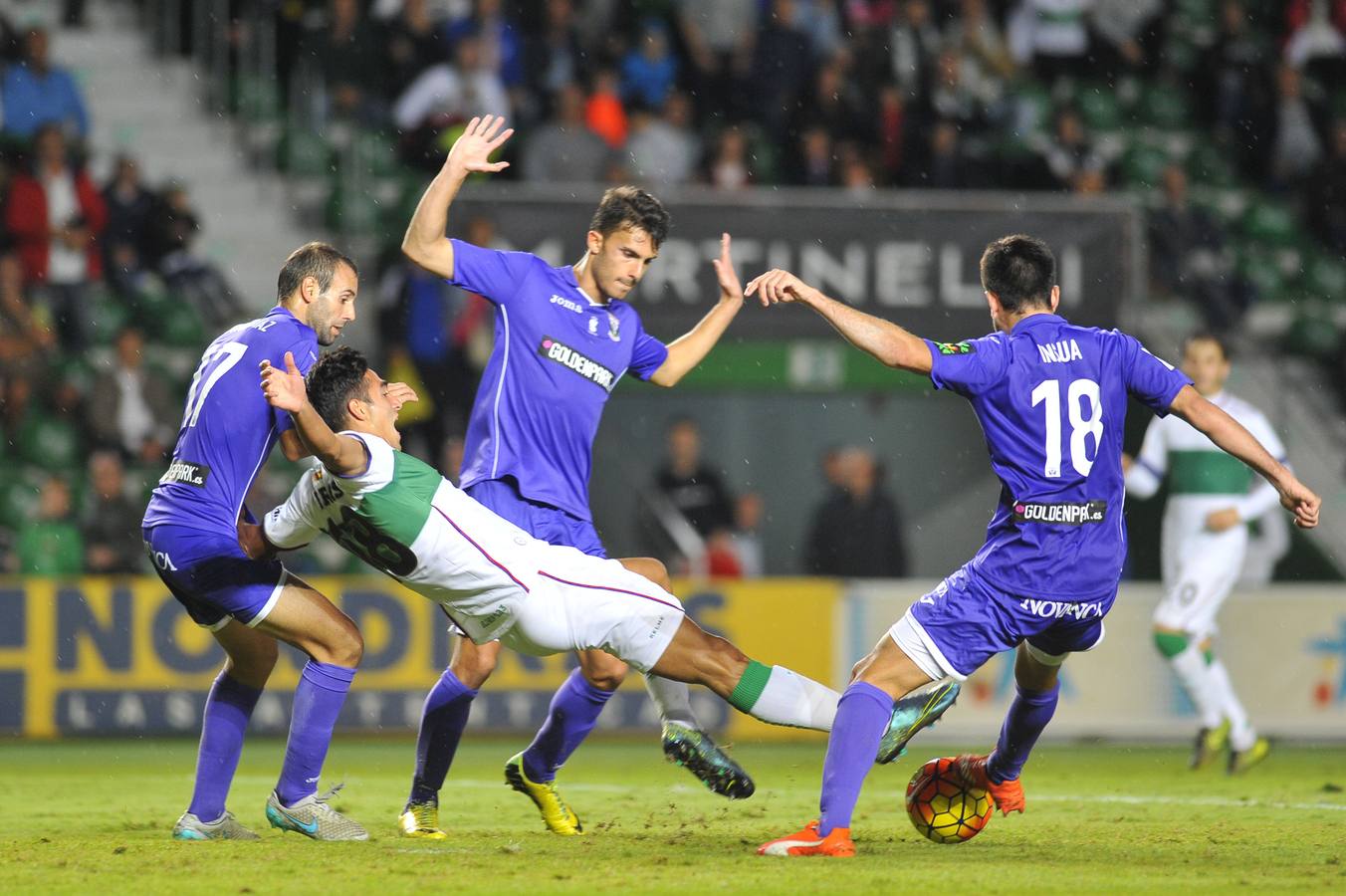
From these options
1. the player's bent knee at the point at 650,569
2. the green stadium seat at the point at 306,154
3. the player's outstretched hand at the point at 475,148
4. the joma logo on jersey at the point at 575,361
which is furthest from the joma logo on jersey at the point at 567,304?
the green stadium seat at the point at 306,154

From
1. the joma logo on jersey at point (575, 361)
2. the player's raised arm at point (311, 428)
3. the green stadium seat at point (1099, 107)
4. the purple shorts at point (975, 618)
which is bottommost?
the purple shorts at point (975, 618)

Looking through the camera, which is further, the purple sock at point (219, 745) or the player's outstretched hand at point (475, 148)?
the purple sock at point (219, 745)

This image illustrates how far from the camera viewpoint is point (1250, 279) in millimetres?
17859

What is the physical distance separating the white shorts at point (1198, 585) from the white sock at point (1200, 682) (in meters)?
0.13

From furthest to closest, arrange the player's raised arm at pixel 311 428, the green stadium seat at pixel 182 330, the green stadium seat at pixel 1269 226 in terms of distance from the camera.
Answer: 1. the green stadium seat at pixel 1269 226
2. the green stadium seat at pixel 182 330
3. the player's raised arm at pixel 311 428

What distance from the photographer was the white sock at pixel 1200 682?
10.7 m

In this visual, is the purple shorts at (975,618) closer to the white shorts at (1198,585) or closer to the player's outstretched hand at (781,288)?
the player's outstretched hand at (781,288)

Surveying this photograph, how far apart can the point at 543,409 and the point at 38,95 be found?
10437 millimetres

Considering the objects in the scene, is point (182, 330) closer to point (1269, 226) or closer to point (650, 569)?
point (650, 569)

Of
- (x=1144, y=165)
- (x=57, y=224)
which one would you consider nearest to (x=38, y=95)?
(x=57, y=224)

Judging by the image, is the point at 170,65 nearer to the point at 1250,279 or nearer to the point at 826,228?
the point at 826,228

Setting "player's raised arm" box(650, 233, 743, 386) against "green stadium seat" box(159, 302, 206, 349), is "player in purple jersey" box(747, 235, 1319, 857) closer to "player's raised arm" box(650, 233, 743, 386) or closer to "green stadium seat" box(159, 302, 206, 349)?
"player's raised arm" box(650, 233, 743, 386)

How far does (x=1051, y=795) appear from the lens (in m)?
9.19

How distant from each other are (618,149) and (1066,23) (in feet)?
19.3
